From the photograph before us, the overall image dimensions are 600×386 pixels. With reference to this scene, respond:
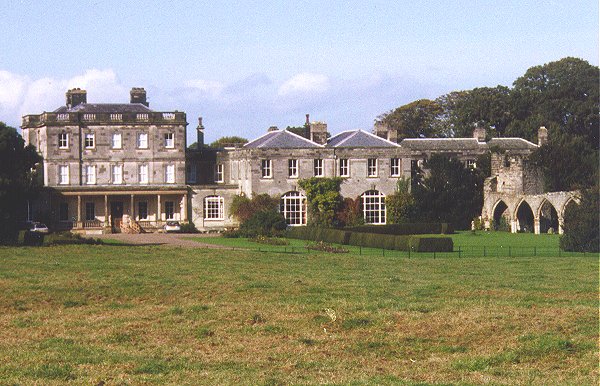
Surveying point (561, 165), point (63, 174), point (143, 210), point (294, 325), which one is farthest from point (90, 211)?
point (294, 325)

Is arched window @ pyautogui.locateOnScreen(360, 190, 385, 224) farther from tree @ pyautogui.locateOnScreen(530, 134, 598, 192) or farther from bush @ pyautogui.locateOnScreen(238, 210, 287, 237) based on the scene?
tree @ pyautogui.locateOnScreen(530, 134, 598, 192)

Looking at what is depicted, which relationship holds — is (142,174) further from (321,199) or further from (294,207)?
(321,199)

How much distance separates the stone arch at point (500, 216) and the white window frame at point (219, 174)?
18244mm

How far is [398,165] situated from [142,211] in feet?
54.1

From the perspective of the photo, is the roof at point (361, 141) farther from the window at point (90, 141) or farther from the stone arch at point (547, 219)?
the window at point (90, 141)

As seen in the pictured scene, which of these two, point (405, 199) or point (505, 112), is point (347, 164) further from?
point (505, 112)

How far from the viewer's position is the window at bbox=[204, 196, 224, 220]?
220 feet

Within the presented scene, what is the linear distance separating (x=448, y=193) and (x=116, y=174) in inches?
825

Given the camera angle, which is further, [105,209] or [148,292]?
[105,209]

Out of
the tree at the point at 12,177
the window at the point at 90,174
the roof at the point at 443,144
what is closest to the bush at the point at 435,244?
the tree at the point at 12,177

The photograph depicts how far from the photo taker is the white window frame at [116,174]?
6812cm

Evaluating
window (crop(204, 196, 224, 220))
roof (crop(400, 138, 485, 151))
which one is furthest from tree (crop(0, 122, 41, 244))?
roof (crop(400, 138, 485, 151))

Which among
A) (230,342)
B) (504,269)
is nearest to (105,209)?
(504,269)

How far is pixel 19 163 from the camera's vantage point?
166 ft
